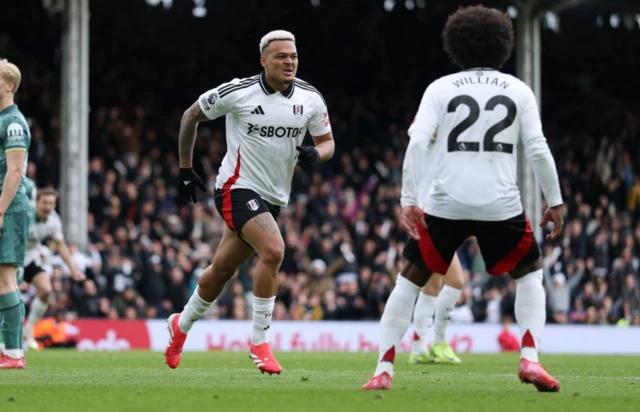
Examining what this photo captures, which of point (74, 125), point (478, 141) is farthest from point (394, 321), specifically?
point (74, 125)

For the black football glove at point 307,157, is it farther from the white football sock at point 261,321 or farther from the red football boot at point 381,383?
the red football boot at point 381,383

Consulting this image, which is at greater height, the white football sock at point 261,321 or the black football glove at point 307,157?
the black football glove at point 307,157

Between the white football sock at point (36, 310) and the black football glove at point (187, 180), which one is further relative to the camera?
the white football sock at point (36, 310)

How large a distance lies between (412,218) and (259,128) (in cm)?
258

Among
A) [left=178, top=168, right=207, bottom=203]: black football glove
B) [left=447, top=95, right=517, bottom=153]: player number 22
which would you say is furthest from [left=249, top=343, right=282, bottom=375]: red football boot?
[left=447, top=95, right=517, bottom=153]: player number 22

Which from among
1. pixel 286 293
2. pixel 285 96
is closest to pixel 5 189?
pixel 285 96

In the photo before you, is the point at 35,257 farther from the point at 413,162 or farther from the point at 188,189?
the point at 413,162

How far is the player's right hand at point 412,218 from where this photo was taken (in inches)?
263

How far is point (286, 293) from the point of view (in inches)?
905

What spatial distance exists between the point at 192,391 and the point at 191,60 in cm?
2393

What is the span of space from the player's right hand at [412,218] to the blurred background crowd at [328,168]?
36.2 ft

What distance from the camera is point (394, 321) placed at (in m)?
6.96

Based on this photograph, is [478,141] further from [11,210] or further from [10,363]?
[10,363]

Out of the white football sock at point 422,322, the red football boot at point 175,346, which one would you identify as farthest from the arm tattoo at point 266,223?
the white football sock at point 422,322
